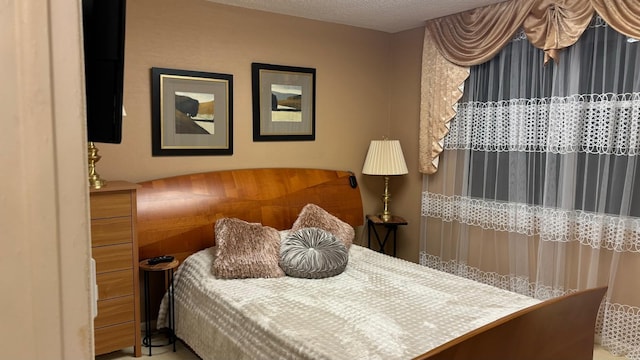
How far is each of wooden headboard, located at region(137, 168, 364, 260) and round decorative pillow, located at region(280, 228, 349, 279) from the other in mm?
511

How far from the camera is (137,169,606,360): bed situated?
77.0 inches

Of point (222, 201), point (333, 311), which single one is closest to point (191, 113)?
point (222, 201)

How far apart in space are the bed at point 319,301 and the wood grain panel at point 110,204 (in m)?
0.32

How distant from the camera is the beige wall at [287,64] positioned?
334 centimetres

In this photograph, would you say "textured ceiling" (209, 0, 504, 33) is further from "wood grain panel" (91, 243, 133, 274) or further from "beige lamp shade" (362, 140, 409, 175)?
"wood grain panel" (91, 243, 133, 274)

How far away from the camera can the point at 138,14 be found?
3279mm

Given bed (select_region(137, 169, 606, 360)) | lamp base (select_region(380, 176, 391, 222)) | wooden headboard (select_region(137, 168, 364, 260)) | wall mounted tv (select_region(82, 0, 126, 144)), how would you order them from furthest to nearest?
lamp base (select_region(380, 176, 391, 222))
wooden headboard (select_region(137, 168, 364, 260))
bed (select_region(137, 169, 606, 360))
wall mounted tv (select_region(82, 0, 126, 144))

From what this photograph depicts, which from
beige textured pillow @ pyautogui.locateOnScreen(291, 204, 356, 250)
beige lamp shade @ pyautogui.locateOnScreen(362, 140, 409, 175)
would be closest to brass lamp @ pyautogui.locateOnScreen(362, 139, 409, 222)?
beige lamp shade @ pyautogui.locateOnScreen(362, 140, 409, 175)

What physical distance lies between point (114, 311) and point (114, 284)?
0.18 meters

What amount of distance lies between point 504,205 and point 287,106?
2.00m

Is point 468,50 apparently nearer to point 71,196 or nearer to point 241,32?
point 241,32

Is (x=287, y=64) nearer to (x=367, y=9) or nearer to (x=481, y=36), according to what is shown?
(x=367, y=9)

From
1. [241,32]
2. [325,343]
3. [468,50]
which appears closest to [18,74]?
Result: [325,343]

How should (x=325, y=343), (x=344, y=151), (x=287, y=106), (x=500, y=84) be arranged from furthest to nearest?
(x=344, y=151) < (x=287, y=106) < (x=500, y=84) < (x=325, y=343)
